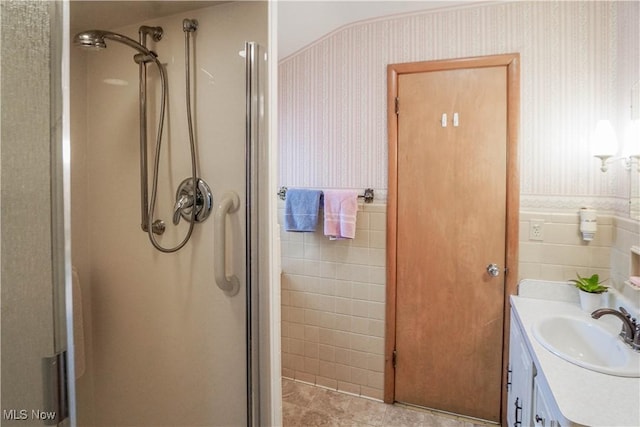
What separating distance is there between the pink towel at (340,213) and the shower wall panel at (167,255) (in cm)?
94

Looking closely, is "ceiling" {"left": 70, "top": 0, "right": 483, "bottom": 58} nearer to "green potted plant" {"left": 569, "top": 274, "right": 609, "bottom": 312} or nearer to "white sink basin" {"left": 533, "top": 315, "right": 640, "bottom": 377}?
"green potted plant" {"left": 569, "top": 274, "right": 609, "bottom": 312}

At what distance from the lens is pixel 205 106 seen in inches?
53.6

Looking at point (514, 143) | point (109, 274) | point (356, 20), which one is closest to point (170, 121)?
point (109, 274)

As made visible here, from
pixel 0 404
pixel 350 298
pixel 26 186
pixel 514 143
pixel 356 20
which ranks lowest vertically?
pixel 350 298

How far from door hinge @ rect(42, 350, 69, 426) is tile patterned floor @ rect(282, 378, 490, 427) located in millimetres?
1630

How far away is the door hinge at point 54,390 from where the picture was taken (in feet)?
2.15

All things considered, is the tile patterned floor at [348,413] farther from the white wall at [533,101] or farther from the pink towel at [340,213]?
the pink towel at [340,213]

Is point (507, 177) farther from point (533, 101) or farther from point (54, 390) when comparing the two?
point (54, 390)

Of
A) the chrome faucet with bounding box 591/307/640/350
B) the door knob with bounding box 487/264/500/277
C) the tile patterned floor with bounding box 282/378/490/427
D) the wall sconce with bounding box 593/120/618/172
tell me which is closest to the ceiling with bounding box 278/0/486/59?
the wall sconce with bounding box 593/120/618/172

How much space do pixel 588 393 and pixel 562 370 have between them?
0.41 feet

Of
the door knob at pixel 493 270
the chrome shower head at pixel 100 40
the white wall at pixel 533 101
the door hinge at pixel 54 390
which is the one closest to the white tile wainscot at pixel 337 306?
the white wall at pixel 533 101

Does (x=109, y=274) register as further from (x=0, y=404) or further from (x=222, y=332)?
(x=0, y=404)

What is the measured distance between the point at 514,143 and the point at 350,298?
1.37 metres

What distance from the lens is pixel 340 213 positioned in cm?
215
